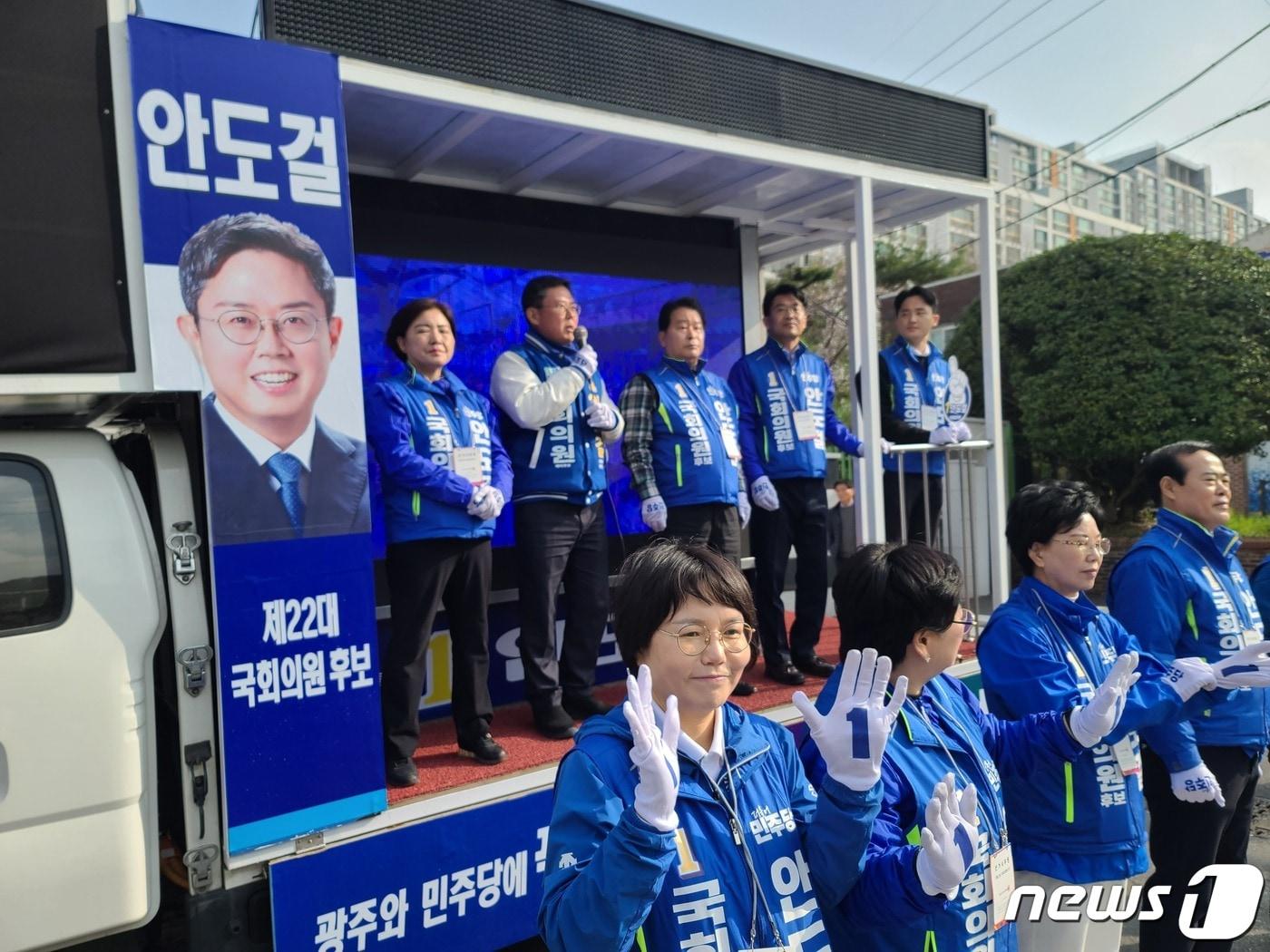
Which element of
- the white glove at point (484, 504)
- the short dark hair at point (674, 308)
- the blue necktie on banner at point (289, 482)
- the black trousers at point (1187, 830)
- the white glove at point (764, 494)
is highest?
the short dark hair at point (674, 308)

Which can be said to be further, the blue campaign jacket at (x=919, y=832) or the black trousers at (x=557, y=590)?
the black trousers at (x=557, y=590)

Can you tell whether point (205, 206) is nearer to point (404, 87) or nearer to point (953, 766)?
point (404, 87)

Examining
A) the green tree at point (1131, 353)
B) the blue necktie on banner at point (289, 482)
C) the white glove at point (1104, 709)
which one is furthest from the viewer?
the green tree at point (1131, 353)

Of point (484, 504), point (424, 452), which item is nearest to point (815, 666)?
point (484, 504)

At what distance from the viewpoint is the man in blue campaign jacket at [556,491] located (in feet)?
11.8

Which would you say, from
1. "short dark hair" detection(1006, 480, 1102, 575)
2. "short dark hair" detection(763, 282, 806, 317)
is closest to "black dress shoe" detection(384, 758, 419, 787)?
"short dark hair" detection(1006, 480, 1102, 575)

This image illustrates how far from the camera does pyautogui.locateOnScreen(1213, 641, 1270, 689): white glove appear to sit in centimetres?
248

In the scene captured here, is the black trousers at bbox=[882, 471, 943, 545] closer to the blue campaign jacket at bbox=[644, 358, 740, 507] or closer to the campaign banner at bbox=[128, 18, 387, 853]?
the blue campaign jacket at bbox=[644, 358, 740, 507]

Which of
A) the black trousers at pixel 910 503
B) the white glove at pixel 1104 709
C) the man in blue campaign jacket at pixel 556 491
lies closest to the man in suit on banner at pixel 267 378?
the man in blue campaign jacket at pixel 556 491

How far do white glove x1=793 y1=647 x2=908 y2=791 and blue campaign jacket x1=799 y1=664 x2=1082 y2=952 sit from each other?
197 millimetres

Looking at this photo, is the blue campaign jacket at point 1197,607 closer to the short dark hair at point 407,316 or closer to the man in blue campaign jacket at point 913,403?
the man in blue campaign jacket at point 913,403

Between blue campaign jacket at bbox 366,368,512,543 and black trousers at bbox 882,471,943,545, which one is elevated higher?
blue campaign jacket at bbox 366,368,512,543

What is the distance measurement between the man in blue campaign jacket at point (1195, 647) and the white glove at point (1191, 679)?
242mm

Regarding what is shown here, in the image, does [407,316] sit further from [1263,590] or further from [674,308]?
[1263,590]
